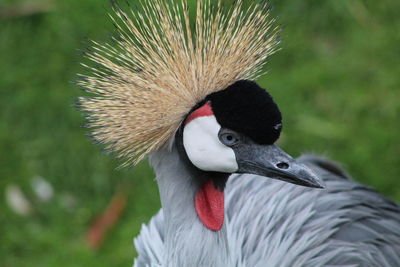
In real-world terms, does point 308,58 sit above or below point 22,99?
below

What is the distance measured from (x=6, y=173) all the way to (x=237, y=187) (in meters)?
1.08

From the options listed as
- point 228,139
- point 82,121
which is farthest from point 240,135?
point 82,121

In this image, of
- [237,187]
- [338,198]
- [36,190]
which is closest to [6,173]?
[36,190]

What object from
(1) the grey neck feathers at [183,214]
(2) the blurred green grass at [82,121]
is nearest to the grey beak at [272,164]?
(1) the grey neck feathers at [183,214]

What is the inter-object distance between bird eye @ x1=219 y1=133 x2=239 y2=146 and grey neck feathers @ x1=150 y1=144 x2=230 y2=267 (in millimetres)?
103

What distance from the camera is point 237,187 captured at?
6.88 ft

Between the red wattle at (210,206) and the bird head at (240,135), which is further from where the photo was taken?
the red wattle at (210,206)

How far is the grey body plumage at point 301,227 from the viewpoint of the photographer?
6.26 feet

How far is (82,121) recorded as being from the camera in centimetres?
296

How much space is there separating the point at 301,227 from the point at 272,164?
0.46m

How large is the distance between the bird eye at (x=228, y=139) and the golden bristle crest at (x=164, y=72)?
0.09 meters

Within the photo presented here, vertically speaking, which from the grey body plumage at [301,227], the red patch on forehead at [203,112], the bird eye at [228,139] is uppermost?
the red patch on forehead at [203,112]

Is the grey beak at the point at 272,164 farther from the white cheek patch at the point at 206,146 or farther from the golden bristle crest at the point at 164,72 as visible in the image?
the golden bristle crest at the point at 164,72

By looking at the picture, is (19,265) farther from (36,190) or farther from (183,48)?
(183,48)
